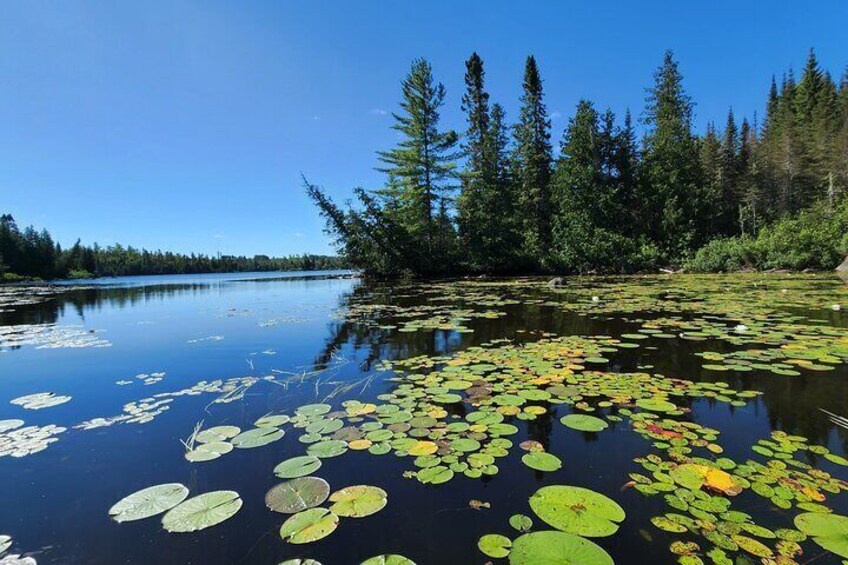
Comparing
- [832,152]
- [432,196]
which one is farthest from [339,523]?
[832,152]

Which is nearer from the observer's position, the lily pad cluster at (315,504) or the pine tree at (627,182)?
the lily pad cluster at (315,504)

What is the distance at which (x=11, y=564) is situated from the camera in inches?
59.5

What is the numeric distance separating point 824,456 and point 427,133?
22780 millimetres

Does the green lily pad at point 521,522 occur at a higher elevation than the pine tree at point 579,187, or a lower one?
lower

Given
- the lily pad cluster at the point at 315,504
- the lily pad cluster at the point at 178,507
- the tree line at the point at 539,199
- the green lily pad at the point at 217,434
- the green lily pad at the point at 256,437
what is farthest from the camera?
the tree line at the point at 539,199

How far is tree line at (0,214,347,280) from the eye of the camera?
166ft

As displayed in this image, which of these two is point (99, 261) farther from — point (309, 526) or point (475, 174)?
point (309, 526)

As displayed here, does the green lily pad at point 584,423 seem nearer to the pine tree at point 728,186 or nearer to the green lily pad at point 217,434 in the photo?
the green lily pad at point 217,434

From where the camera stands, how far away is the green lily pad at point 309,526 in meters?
1.60

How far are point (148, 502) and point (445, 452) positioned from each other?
1526 mm

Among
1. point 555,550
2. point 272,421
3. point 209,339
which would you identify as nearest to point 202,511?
point 272,421

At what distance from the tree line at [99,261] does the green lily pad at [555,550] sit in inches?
960

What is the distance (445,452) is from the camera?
7.55ft

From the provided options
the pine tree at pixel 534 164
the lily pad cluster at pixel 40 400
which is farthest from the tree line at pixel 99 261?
the lily pad cluster at pixel 40 400
